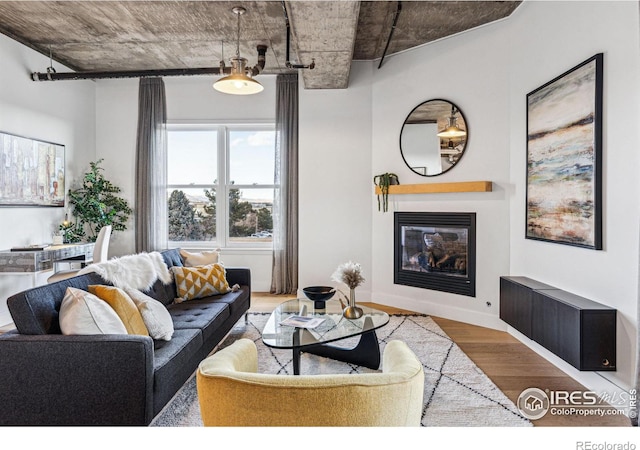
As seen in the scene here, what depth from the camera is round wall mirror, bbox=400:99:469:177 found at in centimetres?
403

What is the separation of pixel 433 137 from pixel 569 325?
2481 mm

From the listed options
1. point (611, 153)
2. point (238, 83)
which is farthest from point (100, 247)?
point (611, 153)

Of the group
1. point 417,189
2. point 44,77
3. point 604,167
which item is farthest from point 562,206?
point 44,77

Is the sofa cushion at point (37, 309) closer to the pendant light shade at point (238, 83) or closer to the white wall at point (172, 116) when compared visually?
the pendant light shade at point (238, 83)

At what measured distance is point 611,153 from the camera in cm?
234

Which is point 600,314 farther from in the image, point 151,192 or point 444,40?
point 151,192

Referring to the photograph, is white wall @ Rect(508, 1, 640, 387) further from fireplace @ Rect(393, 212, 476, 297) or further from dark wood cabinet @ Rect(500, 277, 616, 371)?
fireplace @ Rect(393, 212, 476, 297)

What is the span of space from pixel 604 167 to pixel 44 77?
5.51 metres

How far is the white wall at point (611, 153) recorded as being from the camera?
2170 mm

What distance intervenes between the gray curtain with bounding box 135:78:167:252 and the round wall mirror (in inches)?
130

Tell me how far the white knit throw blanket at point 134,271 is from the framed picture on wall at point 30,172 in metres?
2.04

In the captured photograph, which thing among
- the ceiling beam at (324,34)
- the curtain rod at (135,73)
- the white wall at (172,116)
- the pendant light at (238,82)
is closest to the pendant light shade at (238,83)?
the pendant light at (238,82)

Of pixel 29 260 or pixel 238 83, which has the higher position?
pixel 238 83

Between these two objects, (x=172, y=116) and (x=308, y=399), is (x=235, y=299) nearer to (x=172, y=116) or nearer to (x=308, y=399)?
(x=308, y=399)
